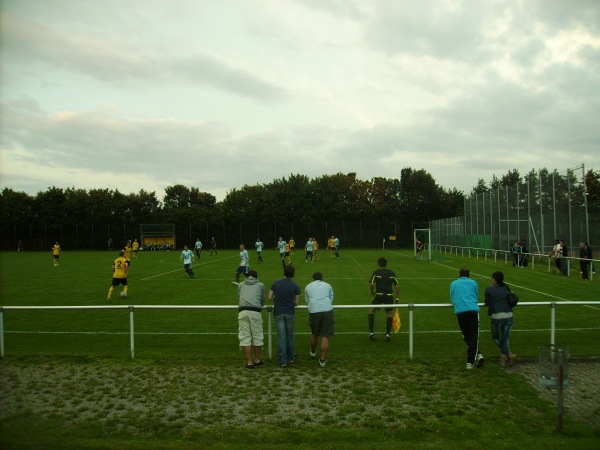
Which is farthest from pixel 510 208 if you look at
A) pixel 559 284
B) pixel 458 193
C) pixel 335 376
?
pixel 458 193

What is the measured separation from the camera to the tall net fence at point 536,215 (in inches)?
1110

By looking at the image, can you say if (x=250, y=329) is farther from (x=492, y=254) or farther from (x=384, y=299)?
(x=492, y=254)

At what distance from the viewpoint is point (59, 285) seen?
2289cm

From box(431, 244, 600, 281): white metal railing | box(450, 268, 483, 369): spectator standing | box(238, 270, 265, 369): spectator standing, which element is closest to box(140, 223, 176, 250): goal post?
box(431, 244, 600, 281): white metal railing

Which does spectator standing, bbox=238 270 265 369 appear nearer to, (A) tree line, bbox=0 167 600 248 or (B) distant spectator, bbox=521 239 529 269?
(B) distant spectator, bbox=521 239 529 269

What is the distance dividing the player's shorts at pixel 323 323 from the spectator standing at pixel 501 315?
2714 mm

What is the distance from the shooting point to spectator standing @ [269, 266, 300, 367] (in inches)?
356

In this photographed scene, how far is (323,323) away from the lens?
30.2ft

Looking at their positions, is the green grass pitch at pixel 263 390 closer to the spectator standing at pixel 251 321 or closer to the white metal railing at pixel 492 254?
the spectator standing at pixel 251 321

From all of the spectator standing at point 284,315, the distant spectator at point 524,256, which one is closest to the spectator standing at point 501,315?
the spectator standing at point 284,315

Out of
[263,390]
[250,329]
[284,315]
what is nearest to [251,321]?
[250,329]

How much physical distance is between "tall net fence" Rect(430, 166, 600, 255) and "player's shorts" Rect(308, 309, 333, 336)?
23.1m

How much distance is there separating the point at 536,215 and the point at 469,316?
26.5 metres

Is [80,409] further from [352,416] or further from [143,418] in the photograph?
[352,416]
